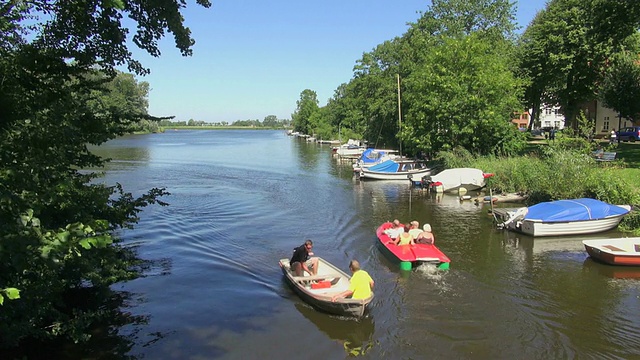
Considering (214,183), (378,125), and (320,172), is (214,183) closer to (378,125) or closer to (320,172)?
(320,172)

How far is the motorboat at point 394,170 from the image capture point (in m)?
39.9

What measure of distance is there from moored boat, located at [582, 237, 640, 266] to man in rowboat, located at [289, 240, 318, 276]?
33.8 feet

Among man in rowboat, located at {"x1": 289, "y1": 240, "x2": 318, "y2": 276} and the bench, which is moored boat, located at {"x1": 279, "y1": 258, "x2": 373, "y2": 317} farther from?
the bench

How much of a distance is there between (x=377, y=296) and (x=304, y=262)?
8.57 ft

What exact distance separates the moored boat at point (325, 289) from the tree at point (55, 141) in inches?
211

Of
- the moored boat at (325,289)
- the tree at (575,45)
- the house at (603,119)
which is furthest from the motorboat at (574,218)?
the house at (603,119)

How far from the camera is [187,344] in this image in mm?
10984

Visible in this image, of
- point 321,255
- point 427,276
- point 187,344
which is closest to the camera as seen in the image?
point 187,344

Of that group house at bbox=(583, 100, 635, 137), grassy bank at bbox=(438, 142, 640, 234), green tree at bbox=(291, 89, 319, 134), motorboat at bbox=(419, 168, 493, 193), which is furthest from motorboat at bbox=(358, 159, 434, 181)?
green tree at bbox=(291, 89, 319, 134)

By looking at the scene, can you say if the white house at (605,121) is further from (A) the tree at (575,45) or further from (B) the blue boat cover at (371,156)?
(B) the blue boat cover at (371,156)

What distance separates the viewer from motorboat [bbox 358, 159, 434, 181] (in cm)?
3988

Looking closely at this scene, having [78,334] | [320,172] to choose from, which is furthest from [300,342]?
[320,172]

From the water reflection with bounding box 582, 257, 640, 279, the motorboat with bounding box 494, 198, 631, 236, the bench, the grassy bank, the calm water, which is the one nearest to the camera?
the calm water

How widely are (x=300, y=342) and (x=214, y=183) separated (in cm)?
2930
